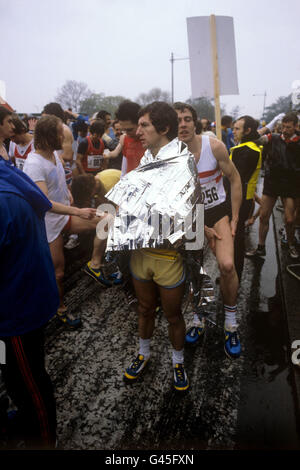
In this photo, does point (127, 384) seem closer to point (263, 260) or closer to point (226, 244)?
point (226, 244)

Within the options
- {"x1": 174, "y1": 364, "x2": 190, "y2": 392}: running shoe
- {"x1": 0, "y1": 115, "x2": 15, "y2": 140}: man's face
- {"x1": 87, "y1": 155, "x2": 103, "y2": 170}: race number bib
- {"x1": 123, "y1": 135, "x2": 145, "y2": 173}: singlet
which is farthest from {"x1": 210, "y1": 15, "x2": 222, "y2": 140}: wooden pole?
{"x1": 87, "y1": 155, "x2": 103, "y2": 170}: race number bib

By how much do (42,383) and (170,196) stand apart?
1.26 metres

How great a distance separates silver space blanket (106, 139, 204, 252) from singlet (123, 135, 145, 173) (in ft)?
5.28

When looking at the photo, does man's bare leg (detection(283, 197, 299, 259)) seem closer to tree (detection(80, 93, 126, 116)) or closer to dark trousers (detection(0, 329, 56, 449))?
dark trousers (detection(0, 329, 56, 449))

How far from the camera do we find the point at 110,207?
2.21 meters

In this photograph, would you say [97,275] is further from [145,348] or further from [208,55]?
[208,55]

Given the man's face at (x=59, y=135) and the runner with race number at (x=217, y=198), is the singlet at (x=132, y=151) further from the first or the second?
the man's face at (x=59, y=135)

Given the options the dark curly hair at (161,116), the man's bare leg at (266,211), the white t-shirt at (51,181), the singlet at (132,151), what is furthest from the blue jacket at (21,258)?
the man's bare leg at (266,211)

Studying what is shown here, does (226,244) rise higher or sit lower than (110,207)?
lower

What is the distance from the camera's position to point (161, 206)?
5.62 feet

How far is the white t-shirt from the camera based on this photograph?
8.21 ft

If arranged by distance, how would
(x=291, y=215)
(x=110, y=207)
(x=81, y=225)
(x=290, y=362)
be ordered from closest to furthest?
1. (x=110, y=207)
2. (x=290, y=362)
3. (x=81, y=225)
4. (x=291, y=215)
